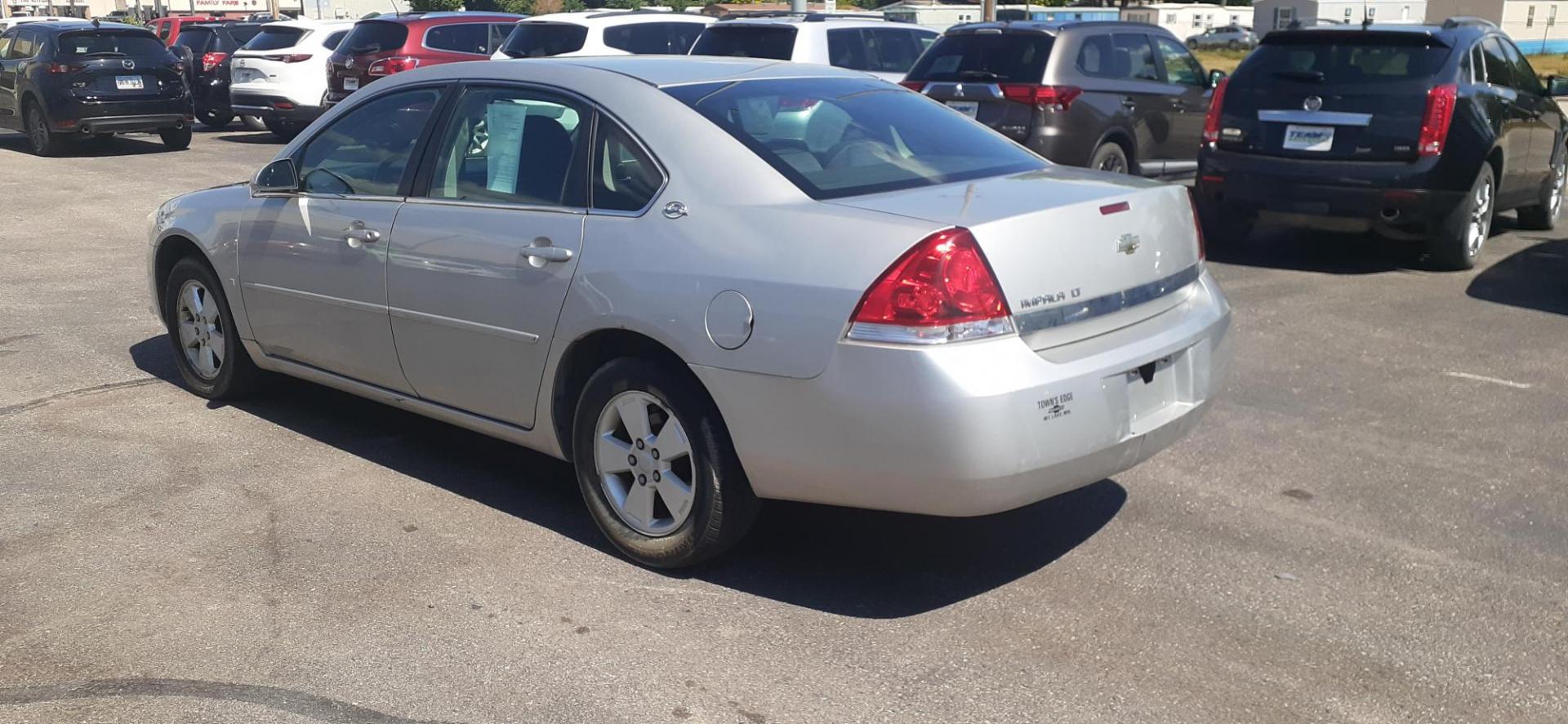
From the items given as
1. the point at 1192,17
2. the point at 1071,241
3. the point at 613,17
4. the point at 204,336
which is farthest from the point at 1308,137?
the point at 1192,17

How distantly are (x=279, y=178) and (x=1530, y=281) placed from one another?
754cm

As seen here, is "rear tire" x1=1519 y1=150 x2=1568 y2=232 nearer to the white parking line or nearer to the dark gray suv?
the dark gray suv

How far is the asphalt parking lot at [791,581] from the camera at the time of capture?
382cm

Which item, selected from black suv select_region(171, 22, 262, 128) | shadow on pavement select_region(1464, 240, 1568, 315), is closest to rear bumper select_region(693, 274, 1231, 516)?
shadow on pavement select_region(1464, 240, 1568, 315)

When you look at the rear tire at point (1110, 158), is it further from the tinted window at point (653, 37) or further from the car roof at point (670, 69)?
the car roof at point (670, 69)

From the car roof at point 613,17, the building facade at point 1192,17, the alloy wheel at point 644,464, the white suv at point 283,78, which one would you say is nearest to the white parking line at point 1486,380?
the alloy wheel at point 644,464

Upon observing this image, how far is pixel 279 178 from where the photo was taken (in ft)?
19.4

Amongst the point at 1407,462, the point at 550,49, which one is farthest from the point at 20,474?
the point at 550,49

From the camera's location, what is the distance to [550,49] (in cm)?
1677

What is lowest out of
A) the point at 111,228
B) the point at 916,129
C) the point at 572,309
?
the point at 111,228

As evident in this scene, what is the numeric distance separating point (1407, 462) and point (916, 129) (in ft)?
7.54

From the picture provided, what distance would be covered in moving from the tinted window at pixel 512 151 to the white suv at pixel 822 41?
890 cm

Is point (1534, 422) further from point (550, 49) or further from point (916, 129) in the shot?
point (550, 49)

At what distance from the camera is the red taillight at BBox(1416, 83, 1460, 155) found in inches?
364
